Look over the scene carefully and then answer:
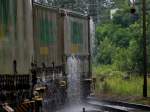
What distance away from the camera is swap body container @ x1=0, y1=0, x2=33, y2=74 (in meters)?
9.32

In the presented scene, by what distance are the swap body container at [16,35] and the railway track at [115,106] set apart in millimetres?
5327

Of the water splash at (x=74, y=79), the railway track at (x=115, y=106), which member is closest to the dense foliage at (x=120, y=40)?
the railway track at (x=115, y=106)

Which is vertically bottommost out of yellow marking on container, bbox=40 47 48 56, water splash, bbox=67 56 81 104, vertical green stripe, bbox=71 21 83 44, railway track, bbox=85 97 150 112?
railway track, bbox=85 97 150 112

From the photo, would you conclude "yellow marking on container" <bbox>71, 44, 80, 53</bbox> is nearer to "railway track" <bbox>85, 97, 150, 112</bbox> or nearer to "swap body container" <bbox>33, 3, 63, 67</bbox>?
"swap body container" <bbox>33, 3, 63, 67</bbox>

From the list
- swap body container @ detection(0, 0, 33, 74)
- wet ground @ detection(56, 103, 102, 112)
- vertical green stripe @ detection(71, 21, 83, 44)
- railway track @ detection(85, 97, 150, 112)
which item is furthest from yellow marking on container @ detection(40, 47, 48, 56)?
railway track @ detection(85, 97, 150, 112)

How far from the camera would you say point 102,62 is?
158ft

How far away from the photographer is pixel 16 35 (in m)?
9.84

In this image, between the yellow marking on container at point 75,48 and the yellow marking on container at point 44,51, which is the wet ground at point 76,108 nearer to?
the yellow marking on container at point 75,48

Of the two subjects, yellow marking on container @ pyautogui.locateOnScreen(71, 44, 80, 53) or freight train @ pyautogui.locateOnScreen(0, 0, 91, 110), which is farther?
yellow marking on container @ pyautogui.locateOnScreen(71, 44, 80, 53)

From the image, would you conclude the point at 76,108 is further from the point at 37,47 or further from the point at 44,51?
the point at 37,47

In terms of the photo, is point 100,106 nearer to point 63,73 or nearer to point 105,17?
point 63,73

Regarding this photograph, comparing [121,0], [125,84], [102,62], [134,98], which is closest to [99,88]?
[125,84]

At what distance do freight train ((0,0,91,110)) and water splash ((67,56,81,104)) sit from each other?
277 mm

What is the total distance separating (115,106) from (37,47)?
207 inches
